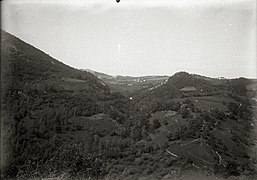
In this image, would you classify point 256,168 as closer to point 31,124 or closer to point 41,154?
point 41,154

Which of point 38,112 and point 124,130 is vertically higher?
point 38,112

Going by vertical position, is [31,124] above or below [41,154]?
above

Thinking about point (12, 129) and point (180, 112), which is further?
point (180, 112)

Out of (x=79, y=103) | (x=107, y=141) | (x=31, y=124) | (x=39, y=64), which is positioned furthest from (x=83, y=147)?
(x=39, y=64)

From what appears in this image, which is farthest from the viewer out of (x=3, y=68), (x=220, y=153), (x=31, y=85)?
(x=31, y=85)

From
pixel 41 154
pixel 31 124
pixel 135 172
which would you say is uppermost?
pixel 31 124

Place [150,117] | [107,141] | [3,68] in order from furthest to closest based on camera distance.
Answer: [150,117] → [107,141] → [3,68]

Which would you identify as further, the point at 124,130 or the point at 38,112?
the point at 124,130
